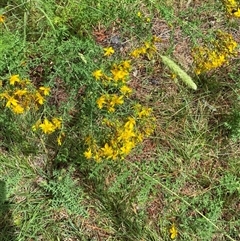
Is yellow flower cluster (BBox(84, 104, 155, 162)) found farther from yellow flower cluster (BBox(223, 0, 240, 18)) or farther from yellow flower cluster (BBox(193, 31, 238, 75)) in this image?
yellow flower cluster (BBox(223, 0, 240, 18))

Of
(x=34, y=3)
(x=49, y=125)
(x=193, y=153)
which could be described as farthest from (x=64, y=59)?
(x=193, y=153)

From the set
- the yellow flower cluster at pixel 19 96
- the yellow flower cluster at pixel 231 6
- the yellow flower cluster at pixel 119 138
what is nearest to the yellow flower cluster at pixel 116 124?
the yellow flower cluster at pixel 119 138

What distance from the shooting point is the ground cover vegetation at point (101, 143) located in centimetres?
291

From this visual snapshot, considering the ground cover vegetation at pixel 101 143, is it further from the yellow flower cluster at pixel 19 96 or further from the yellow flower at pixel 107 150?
the yellow flower at pixel 107 150

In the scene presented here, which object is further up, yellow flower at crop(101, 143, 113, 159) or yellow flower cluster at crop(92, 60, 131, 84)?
yellow flower cluster at crop(92, 60, 131, 84)

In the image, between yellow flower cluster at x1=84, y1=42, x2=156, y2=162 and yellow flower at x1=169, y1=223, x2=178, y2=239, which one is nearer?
yellow flower cluster at x1=84, y1=42, x2=156, y2=162

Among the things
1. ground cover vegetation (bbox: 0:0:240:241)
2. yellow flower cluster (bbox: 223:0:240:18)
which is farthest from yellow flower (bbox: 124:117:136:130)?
yellow flower cluster (bbox: 223:0:240:18)

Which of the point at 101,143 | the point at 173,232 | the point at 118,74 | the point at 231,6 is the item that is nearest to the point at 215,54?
the point at 231,6

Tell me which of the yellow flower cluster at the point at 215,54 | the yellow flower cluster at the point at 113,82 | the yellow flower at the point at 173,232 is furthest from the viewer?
the yellow flower at the point at 173,232

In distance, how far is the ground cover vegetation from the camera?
2908 millimetres

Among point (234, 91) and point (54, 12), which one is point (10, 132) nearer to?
point (54, 12)

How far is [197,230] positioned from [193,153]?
1.83ft

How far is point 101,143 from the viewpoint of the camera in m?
2.72

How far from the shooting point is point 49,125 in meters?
2.67
